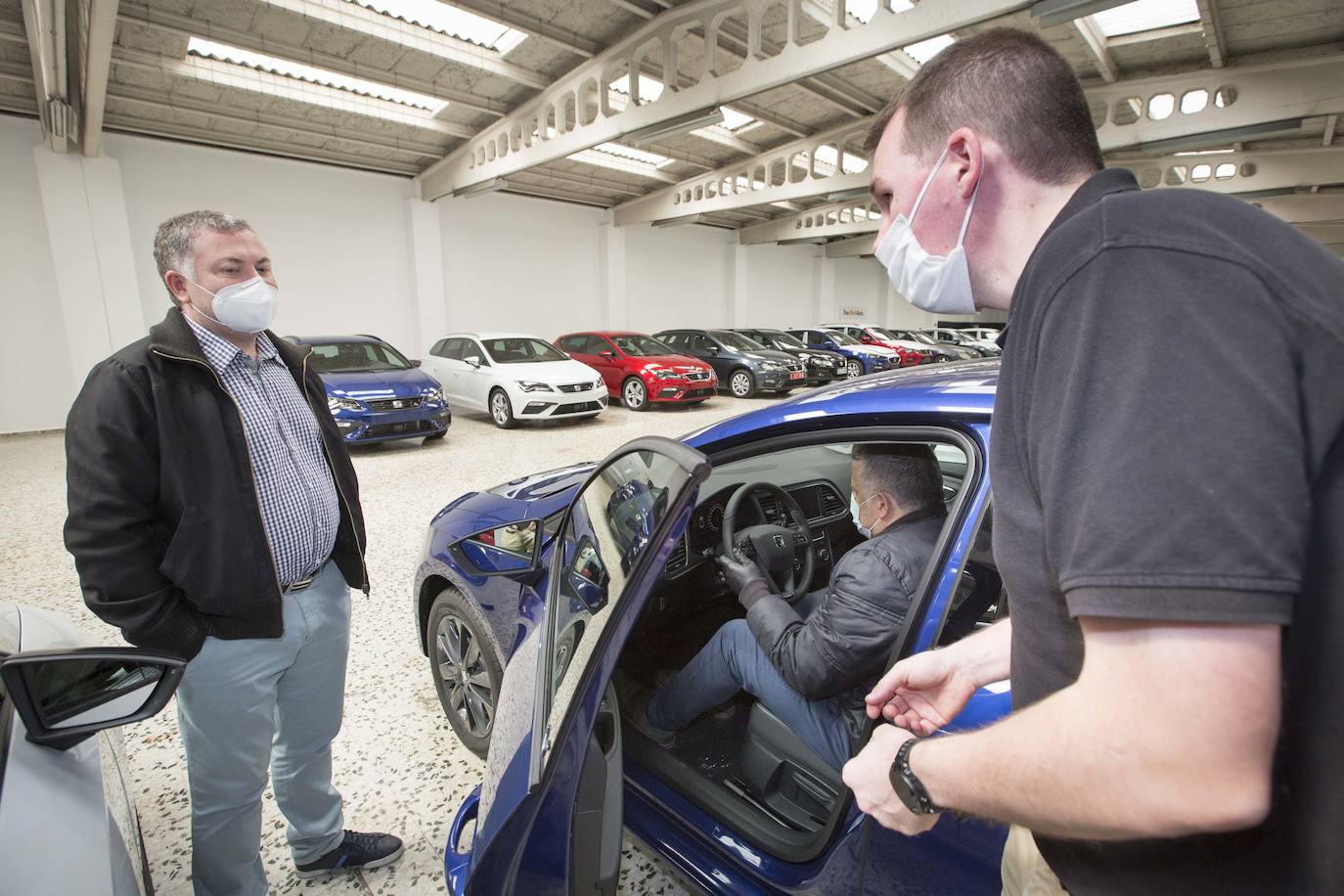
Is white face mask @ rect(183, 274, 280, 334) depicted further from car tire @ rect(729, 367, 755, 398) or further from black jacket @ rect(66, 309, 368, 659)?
car tire @ rect(729, 367, 755, 398)

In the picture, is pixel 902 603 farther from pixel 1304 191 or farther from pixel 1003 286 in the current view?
pixel 1304 191

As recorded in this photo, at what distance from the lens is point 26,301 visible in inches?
327

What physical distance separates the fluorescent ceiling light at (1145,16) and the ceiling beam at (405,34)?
6.50 meters

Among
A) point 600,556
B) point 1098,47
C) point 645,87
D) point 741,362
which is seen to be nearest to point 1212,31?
point 1098,47

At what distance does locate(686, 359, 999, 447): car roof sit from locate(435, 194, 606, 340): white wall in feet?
38.3

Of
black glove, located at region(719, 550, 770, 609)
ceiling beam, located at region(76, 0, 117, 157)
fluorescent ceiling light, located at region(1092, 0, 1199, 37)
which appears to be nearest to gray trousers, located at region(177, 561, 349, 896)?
black glove, located at region(719, 550, 770, 609)

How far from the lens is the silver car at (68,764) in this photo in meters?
0.89

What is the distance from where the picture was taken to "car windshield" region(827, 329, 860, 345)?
49.5 ft

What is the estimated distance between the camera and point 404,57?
7.12m

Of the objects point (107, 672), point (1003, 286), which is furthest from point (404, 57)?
point (1003, 286)

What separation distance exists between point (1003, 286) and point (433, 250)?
41.7ft

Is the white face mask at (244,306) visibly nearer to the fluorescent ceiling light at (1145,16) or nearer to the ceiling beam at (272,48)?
the ceiling beam at (272,48)

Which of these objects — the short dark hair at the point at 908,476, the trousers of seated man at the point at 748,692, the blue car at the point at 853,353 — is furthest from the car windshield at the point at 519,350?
the short dark hair at the point at 908,476

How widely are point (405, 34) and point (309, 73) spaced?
193 centimetres
